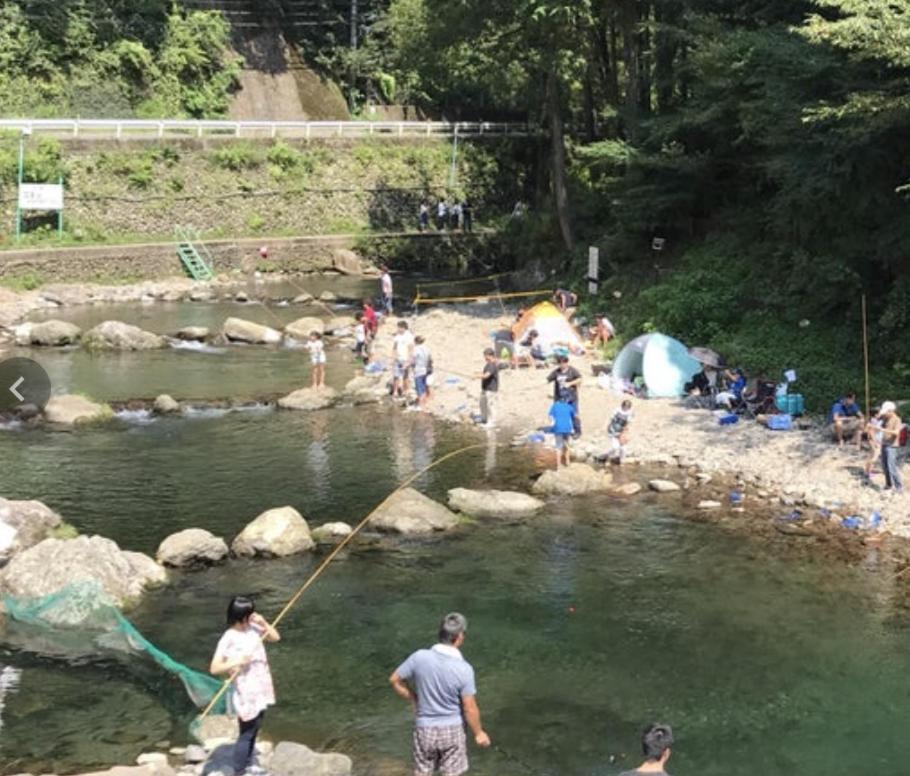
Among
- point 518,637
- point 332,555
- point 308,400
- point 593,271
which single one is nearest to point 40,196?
point 308,400

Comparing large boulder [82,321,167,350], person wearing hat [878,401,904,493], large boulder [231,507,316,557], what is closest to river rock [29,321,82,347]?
large boulder [82,321,167,350]

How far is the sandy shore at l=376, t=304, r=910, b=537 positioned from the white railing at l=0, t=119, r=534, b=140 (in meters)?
23.5

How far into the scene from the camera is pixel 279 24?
6334 cm

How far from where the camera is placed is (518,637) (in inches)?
585

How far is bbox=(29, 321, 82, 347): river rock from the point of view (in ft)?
110

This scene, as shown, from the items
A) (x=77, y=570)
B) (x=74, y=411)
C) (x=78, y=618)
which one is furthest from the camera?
(x=74, y=411)

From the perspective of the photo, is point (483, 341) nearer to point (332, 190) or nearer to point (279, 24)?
point (332, 190)

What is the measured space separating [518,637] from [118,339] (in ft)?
72.3

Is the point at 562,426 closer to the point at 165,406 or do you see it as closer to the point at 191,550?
the point at 191,550

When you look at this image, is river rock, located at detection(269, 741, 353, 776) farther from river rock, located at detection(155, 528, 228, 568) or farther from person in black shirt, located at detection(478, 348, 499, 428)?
person in black shirt, located at detection(478, 348, 499, 428)

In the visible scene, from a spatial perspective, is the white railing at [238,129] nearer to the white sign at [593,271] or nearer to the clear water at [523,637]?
the white sign at [593,271]

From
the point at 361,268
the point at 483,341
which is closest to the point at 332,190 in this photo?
the point at 361,268

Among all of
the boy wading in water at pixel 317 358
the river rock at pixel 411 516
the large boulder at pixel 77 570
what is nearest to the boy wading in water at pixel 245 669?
the large boulder at pixel 77 570

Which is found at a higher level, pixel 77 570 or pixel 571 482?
pixel 571 482
